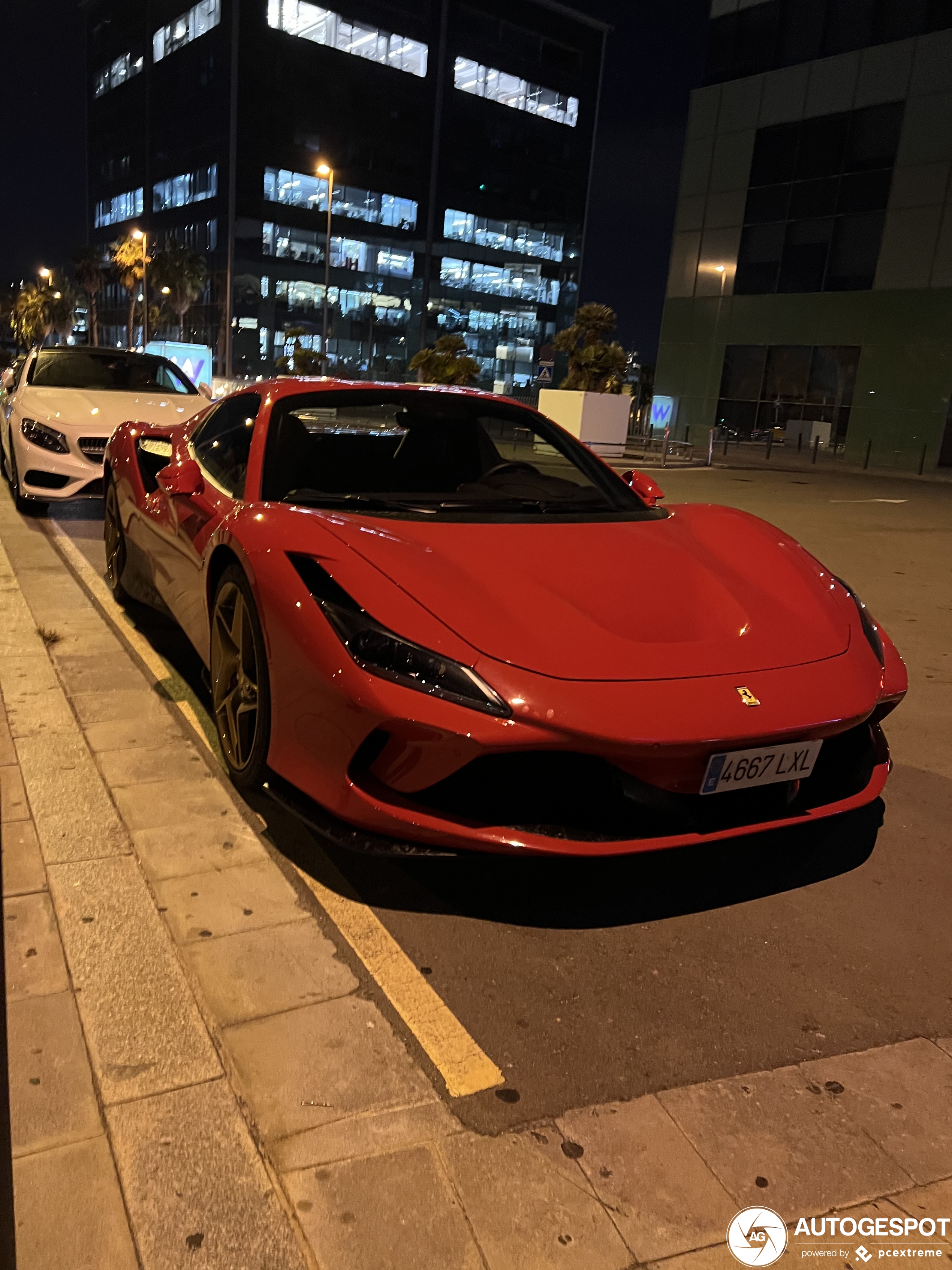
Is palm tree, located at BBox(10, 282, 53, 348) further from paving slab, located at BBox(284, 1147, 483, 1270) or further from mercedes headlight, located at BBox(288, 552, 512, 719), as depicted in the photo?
paving slab, located at BBox(284, 1147, 483, 1270)

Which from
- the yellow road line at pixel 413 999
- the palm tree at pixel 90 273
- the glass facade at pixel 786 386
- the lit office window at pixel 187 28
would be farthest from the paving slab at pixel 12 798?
the palm tree at pixel 90 273

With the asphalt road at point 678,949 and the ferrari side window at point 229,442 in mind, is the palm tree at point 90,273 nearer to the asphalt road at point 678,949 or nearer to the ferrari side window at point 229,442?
the ferrari side window at point 229,442

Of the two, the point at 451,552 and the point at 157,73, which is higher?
the point at 157,73

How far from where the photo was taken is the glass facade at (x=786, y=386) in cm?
2861

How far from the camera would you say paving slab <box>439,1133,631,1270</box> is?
5.42ft

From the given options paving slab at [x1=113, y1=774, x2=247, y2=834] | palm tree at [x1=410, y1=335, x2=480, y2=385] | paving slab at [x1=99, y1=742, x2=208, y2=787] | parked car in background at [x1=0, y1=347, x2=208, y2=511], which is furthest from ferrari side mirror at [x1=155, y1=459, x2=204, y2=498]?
palm tree at [x1=410, y1=335, x2=480, y2=385]

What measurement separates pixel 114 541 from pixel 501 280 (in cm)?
7809

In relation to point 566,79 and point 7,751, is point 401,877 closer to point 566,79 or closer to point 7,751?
point 7,751

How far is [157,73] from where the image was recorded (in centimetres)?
7306

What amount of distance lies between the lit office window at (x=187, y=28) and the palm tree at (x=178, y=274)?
15205 millimetres

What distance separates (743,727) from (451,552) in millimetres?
1050

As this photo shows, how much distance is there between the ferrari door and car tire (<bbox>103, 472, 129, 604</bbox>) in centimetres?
102

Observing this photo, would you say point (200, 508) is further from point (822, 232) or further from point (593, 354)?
point (822, 232)

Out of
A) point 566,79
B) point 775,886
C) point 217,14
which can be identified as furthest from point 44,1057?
point 566,79
